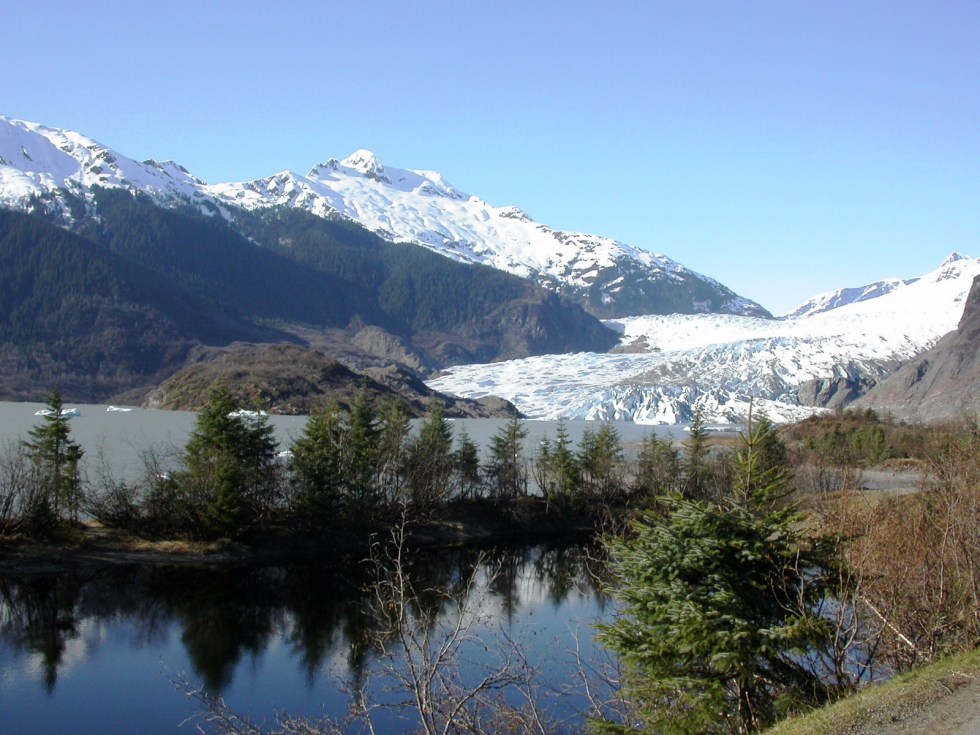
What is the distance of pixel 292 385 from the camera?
111 m

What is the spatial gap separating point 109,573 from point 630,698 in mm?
24924

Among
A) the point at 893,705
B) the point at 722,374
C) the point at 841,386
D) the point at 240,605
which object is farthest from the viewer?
the point at 722,374

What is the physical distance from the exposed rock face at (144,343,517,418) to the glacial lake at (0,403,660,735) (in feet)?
218

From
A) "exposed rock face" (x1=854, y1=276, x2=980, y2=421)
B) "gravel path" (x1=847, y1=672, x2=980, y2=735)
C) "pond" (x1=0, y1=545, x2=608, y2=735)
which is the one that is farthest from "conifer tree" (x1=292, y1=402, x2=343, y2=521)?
"exposed rock face" (x1=854, y1=276, x2=980, y2=421)

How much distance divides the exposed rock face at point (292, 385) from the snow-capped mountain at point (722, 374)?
16539mm

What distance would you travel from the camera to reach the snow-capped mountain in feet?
413

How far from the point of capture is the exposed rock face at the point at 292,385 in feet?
350

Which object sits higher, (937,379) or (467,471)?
(937,379)

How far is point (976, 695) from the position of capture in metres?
8.24

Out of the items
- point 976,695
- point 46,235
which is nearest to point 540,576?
point 976,695

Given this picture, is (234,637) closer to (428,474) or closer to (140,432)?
(428,474)

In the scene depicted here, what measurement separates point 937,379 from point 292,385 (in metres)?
89.0

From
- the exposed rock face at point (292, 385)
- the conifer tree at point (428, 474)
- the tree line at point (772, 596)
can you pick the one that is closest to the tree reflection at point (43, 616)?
the tree line at point (772, 596)

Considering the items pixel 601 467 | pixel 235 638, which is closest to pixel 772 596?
pixel 235 638
